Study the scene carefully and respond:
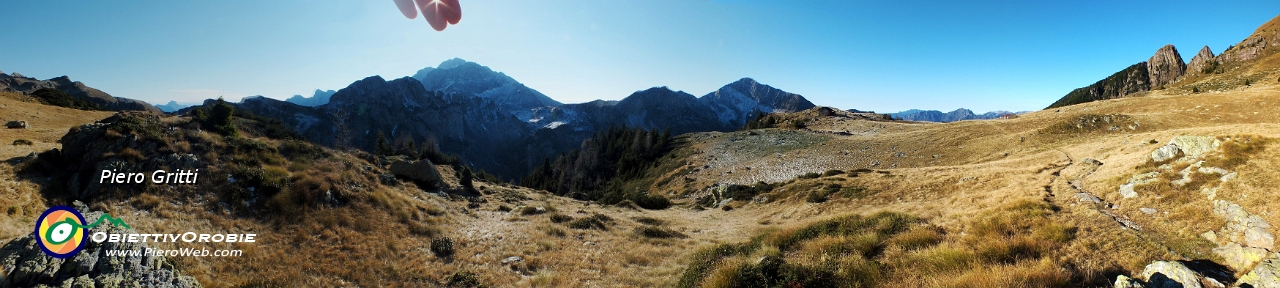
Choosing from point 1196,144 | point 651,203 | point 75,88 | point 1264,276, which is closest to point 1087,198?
point 1196,144

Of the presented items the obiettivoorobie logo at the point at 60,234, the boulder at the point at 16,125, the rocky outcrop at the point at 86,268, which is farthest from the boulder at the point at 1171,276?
the boulder at the point at 16,125

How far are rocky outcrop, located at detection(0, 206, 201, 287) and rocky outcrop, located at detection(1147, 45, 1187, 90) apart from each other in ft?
874

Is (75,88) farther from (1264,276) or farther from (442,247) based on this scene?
(1264,276)

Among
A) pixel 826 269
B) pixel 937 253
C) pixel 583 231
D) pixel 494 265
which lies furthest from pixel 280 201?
pixel 937 253

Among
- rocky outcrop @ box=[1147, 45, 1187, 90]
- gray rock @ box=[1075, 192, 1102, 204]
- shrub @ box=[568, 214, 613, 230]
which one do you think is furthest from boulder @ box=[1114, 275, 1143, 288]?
rocky outcrop @ box=[1147, 45, 1187, 90]

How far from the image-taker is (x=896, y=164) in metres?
42.0

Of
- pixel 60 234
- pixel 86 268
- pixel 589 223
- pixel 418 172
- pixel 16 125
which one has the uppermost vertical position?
pixel 16 125

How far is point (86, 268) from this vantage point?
Result: 769cm

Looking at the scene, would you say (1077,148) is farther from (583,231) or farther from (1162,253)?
(583,231)

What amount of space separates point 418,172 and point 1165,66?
281m

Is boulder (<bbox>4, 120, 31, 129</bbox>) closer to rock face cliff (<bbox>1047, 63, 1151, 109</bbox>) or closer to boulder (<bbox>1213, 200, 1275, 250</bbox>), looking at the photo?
boulder (<bbox>1213, 200, 1275, 250</bbox>)

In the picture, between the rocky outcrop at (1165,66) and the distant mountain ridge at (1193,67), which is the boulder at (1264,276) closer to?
the distant mountain ridge at (1193,67)

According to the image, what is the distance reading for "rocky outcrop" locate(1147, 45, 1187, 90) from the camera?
529 ft

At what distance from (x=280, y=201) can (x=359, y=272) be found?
7777 mm
